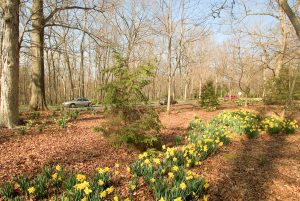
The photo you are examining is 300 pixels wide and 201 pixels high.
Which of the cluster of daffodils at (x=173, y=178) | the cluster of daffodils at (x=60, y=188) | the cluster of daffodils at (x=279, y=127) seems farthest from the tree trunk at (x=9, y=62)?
the cluster of daffodils at (x=279, y=127)

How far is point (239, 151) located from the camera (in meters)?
6.67

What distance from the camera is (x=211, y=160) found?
569 cm

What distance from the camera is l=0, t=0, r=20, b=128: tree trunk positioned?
7.93 meters

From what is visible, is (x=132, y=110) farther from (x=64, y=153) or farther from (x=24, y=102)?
(x=24, y=102)

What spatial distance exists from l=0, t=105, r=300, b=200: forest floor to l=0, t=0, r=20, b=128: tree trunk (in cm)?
70

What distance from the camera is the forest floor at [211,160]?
4.29m

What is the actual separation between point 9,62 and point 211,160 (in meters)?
7.01

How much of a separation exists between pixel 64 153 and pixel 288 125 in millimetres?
8284

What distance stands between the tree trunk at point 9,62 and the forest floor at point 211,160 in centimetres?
70

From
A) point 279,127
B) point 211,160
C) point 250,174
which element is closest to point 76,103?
point 279,127

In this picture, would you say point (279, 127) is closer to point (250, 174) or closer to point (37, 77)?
point (250, 174)

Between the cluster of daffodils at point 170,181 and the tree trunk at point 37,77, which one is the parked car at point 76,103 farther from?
the cluster of daffodils at point 170,181

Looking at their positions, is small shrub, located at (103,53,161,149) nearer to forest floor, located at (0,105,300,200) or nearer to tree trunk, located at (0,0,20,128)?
forest floor, located at (0,105,300,200)

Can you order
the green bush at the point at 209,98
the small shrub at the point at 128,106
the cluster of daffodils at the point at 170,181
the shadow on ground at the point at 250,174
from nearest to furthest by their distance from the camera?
1. the cluster of daffodils at the point at 170,181
2. the shadow on ground at the point at 250,174
3. the small shrub at the point at 128,106
4. the green bush at the point at 209,98
